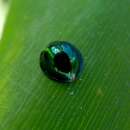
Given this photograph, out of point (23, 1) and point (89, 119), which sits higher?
point (23, 1)

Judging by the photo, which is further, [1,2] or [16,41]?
[1,2]

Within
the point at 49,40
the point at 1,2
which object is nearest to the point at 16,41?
the point at 49,40

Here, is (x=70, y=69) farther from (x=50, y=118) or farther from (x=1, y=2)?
(x=1, y=2)
